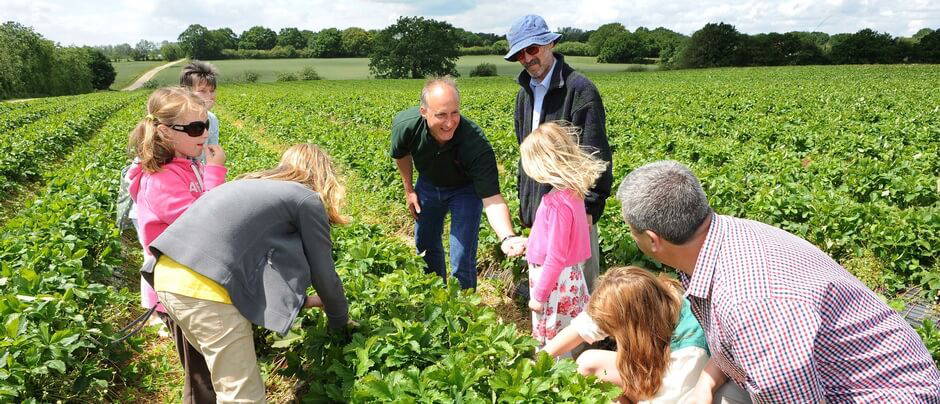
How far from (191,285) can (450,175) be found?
2204 millimetres

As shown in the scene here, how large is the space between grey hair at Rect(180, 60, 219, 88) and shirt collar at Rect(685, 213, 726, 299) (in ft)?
14.8

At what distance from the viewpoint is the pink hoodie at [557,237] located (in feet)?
11.3

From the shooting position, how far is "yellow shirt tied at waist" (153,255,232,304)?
250 centimetres

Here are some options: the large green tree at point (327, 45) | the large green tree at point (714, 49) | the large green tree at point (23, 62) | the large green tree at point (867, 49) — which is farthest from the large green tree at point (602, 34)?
the large green tree at point (23, 62)

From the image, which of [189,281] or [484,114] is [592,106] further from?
[484,114]

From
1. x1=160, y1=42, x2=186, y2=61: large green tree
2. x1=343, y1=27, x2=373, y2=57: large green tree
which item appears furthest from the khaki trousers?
x1=160, y1=42, x2=186, y2=61: large green tree

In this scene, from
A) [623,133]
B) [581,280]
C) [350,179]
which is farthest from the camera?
[623,133]

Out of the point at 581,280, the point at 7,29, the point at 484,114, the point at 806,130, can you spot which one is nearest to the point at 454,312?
the point at 581,280

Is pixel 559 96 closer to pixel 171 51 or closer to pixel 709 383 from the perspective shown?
pixel 709 383

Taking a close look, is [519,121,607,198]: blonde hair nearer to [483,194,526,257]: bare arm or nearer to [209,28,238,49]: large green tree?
[483,194,526,257]: bare arm

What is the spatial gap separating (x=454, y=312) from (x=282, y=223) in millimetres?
1178

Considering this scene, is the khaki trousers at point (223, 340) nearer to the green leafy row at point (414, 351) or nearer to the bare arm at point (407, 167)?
the green leafy row at point (414, 351)

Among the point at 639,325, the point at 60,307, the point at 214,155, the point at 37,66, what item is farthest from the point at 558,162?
the point at 37,66

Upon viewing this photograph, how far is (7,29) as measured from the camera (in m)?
57.6
